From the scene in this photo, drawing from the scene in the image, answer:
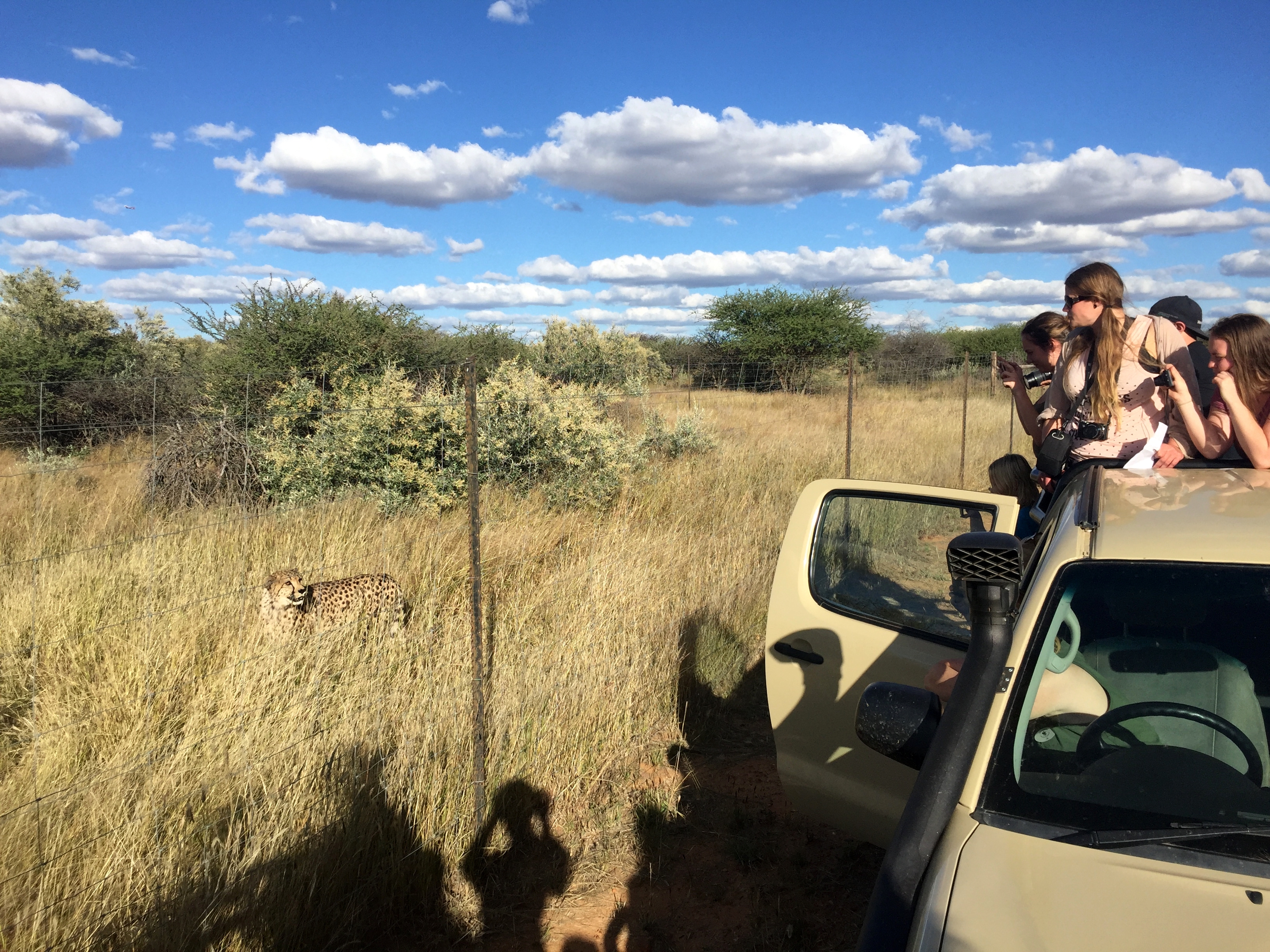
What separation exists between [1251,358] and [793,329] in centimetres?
2309

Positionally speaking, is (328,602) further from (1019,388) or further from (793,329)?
(793,329)

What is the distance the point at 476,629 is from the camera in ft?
11.4

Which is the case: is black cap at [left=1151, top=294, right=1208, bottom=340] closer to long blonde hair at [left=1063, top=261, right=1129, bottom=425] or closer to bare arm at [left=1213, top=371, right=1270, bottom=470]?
long blonde hair at [left=1063, top=261, right=1129, bottom=425]

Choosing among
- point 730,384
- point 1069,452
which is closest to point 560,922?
point 1069,452

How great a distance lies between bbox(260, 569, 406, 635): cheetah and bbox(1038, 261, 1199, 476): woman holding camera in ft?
10.9

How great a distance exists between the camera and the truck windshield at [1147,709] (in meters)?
1.63

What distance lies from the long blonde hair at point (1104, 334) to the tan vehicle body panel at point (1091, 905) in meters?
2.72

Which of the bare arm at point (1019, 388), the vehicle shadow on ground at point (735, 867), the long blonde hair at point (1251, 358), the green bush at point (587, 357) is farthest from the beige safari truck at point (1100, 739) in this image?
the green bush at point (587, 357)

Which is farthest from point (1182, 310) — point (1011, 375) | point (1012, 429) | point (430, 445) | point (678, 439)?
point (1012, 429)

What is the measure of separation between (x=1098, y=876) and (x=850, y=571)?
1.71m

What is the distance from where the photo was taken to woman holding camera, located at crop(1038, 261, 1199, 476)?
374cm

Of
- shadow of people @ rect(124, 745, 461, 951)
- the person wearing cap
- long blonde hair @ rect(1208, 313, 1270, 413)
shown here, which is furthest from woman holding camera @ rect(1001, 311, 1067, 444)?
shadow of people @ rect(124, 745, 461, 951)

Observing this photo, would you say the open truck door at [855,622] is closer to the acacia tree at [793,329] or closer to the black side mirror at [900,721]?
the black side mirror at [900,721]

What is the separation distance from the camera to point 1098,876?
1474 millimetres
